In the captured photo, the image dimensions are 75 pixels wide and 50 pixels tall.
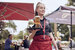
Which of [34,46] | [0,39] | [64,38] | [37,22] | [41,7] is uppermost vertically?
[41,7]

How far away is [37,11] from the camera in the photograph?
2479mm

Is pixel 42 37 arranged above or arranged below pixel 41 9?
below

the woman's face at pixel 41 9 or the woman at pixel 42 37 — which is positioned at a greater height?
the woman's face at pixel 41 9

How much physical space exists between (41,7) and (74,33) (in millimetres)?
26499

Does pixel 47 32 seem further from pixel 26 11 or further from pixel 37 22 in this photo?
pixel 26 11

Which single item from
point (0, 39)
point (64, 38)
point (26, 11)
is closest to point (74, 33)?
point (64, 38)

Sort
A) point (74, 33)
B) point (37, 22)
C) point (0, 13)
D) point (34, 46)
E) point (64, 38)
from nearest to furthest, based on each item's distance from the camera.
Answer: point (37, 22), point (34, 46), point (0, 13), point (74, 33), point (64, 38)

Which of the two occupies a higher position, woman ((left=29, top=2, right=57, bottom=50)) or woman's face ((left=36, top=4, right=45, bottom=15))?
A: woman's face ((left=36, top=4, right=45, bottom=15))

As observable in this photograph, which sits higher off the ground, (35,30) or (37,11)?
(37,11)

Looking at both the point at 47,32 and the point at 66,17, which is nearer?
the point at 47,32

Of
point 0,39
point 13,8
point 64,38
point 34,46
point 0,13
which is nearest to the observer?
point 34,46

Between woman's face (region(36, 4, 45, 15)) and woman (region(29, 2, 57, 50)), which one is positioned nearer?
woman (region(29, 2, 57, 50))

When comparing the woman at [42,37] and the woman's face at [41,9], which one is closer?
the woman at [42,37]

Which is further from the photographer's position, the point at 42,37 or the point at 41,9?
the point at 41,9
